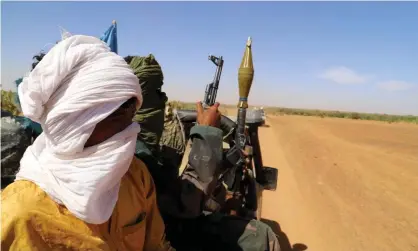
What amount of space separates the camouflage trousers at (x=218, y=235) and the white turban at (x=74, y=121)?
1.33 metres

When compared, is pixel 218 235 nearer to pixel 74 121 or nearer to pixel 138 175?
pixel 138 175

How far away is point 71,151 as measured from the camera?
1.37 m

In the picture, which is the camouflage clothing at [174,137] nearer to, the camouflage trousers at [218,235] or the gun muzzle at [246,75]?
the gun muzzle at [246,75]

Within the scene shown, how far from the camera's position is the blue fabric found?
110 inches

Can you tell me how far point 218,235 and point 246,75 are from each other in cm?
179

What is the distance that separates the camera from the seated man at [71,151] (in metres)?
1.31

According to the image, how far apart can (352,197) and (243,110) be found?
4746 mm

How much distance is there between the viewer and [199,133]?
7.89 ft

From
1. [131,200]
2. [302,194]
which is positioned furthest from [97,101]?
[302,194]

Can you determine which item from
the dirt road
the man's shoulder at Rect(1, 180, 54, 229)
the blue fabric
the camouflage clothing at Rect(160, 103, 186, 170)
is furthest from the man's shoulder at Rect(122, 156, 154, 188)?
the dirt road

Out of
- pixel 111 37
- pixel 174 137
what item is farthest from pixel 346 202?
pixel 111 37

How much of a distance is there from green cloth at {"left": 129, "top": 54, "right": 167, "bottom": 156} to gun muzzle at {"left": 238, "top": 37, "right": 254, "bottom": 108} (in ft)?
3.76

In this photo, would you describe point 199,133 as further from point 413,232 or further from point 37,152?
point 413,232

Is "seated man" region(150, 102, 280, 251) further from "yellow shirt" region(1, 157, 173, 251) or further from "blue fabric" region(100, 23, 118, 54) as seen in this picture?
"blue fabric" region(100, 23, 118, 54)
